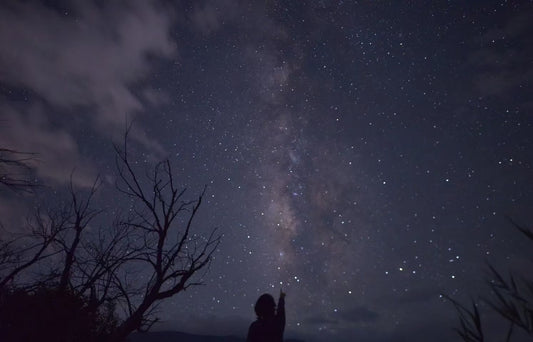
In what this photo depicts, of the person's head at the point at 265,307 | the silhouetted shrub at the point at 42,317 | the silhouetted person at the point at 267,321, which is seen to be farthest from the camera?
the silhouetted shrub at the point at 42,317

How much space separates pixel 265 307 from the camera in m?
4.51

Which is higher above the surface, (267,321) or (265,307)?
(265,307)

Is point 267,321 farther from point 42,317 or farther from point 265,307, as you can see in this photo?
point 42,317

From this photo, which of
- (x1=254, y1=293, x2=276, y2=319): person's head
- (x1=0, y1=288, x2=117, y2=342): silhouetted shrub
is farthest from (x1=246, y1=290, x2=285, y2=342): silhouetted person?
(x1=0, y1=288, x2=117, y2=342): silhouetted shrub

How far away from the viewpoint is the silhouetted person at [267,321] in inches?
171

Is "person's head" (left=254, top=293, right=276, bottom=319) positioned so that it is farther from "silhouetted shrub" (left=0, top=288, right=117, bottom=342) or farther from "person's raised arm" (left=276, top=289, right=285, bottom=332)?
"silhouetted shrub" (left=0, top=288, right=117, bottom=342)

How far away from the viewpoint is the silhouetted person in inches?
171

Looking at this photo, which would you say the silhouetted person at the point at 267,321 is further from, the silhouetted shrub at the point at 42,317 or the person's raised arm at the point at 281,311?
the silhouetted shrub at the point at 42,317

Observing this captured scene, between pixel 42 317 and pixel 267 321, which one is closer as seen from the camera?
pixel 267 321

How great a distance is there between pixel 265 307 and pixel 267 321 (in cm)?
18

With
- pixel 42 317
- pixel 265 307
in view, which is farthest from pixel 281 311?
pixel 42 317

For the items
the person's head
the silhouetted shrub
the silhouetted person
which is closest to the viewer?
the silhouetted person

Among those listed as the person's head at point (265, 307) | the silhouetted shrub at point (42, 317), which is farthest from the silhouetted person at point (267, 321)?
the silhouetted shrub at point (42, 317)

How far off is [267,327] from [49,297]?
9.95m
